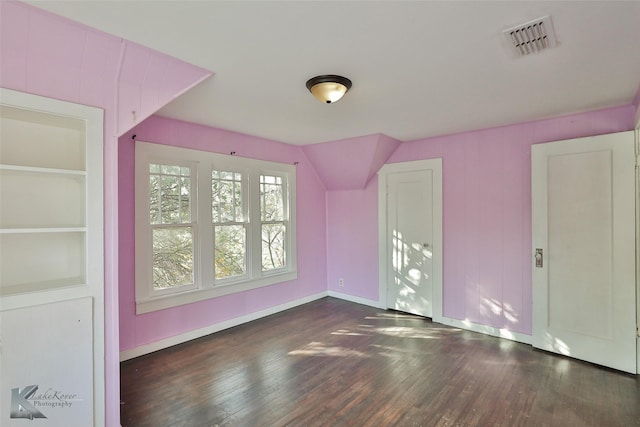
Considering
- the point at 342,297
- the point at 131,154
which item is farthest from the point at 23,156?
the point at 342,297

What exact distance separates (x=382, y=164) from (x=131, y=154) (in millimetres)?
3115

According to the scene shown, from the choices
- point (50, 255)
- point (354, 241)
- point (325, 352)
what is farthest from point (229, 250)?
point (50, 255)

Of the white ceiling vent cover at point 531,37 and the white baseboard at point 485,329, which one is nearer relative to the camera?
the white ceiling vent cover at point 531,37

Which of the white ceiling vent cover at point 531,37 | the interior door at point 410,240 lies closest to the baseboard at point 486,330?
the interior door at point 410,240

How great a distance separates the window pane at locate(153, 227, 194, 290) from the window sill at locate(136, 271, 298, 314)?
12cm

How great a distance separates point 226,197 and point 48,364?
2.47 metres

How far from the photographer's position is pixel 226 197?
12.8ft

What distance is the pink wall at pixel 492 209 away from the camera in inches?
133

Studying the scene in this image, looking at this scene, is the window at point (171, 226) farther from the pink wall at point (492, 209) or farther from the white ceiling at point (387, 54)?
the pink wall at point (492, 209)

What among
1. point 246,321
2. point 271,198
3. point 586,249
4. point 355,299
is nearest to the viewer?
point 586,249

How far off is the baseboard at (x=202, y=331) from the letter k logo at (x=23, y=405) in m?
→ 1.47

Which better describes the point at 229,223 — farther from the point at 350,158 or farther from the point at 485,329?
the point at 485,329

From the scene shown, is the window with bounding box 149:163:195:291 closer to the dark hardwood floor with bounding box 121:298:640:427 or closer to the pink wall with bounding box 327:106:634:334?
the dark hardwood floor with bounding box 121:298:640:427

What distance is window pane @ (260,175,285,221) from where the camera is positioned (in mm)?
4395
